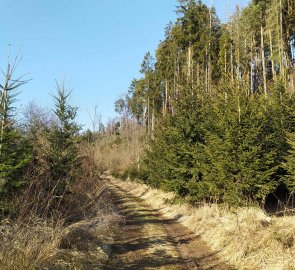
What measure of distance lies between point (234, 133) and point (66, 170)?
6.59 meters

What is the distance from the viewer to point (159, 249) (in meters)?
10.0

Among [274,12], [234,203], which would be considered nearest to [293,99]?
[234,203]

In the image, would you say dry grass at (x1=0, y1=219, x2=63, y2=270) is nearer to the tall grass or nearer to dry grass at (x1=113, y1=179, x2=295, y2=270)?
the tall grass

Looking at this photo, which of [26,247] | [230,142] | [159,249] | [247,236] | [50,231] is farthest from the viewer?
[230,142]

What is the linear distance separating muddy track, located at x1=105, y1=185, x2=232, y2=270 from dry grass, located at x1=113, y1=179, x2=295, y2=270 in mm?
368

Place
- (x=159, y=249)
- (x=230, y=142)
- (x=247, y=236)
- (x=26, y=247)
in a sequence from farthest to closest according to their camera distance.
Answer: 1. (x=230, y=142)
2. (x=159, y=249)
3. (x=247, y=236)
4. (x=26, y=247)

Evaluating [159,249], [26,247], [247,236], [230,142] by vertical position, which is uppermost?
[230,142]

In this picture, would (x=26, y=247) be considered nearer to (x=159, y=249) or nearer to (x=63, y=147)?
(x=159, y=249)

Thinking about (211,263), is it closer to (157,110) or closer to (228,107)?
(228,107)

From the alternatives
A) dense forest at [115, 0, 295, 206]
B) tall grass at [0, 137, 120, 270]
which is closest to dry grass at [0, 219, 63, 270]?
tall grass at [0, 137, 120, 270]

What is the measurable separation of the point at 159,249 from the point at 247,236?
2523 millimetres

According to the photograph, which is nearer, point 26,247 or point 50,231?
point 26,247

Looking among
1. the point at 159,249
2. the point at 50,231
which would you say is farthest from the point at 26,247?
the point at 159,249

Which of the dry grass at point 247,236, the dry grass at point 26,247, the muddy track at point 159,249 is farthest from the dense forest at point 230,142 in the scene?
the dry grass at point 26,247
